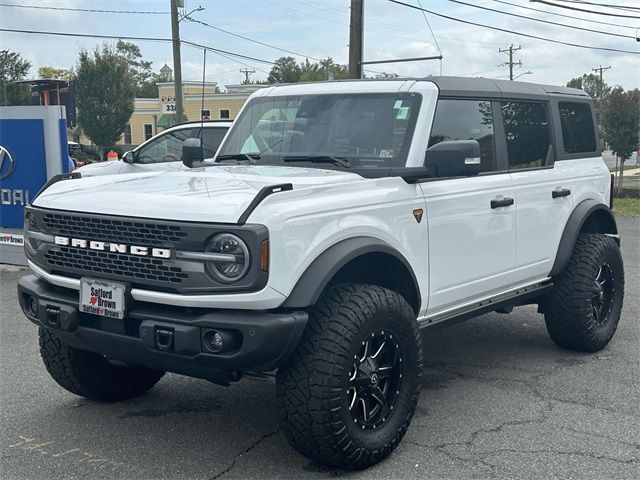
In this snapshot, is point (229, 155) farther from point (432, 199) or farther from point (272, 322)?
point (272, 322)

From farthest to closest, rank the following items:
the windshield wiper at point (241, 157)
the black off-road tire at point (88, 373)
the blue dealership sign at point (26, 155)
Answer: the blue dealership sign at point (26, 155)
the windshield wiper at point (241, 157)
the black off-road tire at point (88, 373)

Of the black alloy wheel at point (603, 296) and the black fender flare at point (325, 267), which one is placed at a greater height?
the black fender flare at point (325, 267)

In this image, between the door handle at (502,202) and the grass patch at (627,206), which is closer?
the door handle at (502,202)

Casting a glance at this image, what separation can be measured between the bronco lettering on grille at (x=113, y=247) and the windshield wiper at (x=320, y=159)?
1.38m

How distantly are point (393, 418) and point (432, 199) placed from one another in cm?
126

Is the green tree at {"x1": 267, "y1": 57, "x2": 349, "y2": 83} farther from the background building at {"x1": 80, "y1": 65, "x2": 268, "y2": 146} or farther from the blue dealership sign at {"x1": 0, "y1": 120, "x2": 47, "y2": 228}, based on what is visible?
the blue dealership sign at {"x1": 0, "y1": 120, "x2": 47, "y2": 228}

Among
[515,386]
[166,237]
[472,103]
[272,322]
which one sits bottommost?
[515,386]

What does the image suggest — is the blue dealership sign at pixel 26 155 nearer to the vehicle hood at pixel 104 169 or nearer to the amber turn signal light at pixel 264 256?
the vehicle hood at pixel 104 169

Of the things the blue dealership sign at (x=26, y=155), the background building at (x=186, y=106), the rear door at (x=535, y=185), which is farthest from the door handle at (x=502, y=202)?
the background building at (x=186, y=106)

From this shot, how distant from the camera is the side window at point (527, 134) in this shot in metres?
5.36

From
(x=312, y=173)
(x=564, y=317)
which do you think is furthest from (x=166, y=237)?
(x=564, y=317)

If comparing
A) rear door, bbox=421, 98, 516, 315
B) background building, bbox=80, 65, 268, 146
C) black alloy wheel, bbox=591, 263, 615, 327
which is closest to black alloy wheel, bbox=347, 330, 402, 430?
rear door, bbox=421, 98, 516, 315

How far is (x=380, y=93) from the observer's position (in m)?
4.79

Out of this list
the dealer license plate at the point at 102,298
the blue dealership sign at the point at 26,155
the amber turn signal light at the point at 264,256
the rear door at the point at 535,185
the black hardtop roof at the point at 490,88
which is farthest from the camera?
the blue dealership sign at the point at 26,155
